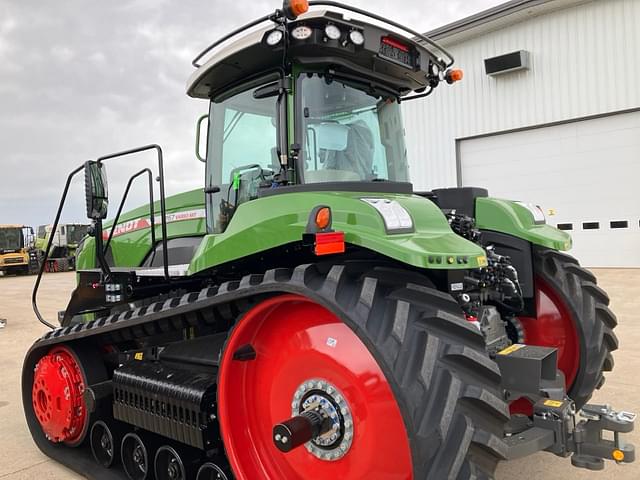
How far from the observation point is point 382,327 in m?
2.21

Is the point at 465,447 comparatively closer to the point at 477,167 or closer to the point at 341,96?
the point at 341,96

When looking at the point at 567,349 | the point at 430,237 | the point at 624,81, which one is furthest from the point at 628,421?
the point at 624,81

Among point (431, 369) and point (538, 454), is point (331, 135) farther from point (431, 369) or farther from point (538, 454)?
point (538, 454)

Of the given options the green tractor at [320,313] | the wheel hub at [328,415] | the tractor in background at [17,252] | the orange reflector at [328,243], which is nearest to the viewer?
the green tractor at [320,313]

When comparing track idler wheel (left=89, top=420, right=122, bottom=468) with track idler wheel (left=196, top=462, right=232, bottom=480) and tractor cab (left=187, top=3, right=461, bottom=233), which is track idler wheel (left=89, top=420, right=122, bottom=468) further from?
tractor cab (left=187, top=3, right=461, bottom=233)

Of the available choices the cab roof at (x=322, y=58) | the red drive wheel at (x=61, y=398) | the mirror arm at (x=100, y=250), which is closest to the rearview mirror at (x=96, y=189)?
the mirror arm at (x=100, y=250)

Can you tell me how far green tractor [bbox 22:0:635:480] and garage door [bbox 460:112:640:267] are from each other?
450 inches

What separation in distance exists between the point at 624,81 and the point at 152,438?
553 inches

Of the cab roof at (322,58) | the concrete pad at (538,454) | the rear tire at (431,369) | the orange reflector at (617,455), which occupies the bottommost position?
the concrete pad at (538,454)

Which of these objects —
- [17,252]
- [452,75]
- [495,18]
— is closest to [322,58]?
[452,75]

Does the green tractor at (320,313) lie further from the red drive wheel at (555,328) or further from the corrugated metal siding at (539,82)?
the corrugated metal siding at (539,82)

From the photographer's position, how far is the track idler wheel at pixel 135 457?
3523 mm

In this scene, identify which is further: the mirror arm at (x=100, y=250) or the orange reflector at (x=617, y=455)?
the mirror arm at (x=100, y=250)

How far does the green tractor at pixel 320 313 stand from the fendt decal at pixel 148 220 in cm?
2
